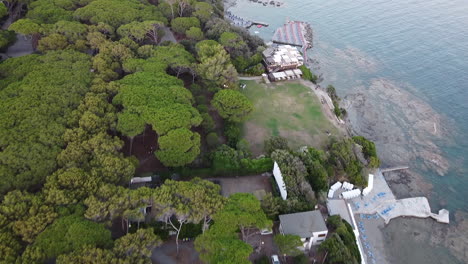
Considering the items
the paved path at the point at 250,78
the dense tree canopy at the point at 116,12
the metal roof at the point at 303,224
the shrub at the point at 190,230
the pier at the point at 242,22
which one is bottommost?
the paved path at the point at 250,78

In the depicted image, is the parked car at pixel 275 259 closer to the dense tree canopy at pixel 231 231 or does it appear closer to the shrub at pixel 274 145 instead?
the dense tree canopy at pixel 231 231

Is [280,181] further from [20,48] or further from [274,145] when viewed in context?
[20,48]

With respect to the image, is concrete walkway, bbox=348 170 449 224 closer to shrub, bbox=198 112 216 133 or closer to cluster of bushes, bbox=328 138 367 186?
cluster of bushes, bbox=328 138 367 186

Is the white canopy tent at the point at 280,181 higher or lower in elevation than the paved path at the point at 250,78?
higher

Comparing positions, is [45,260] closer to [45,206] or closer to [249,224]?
[45,206]

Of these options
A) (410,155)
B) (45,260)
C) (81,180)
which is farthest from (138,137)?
(410,155)

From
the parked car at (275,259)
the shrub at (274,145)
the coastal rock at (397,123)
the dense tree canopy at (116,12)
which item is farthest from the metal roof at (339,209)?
the dense tree canopy at (116,12)
